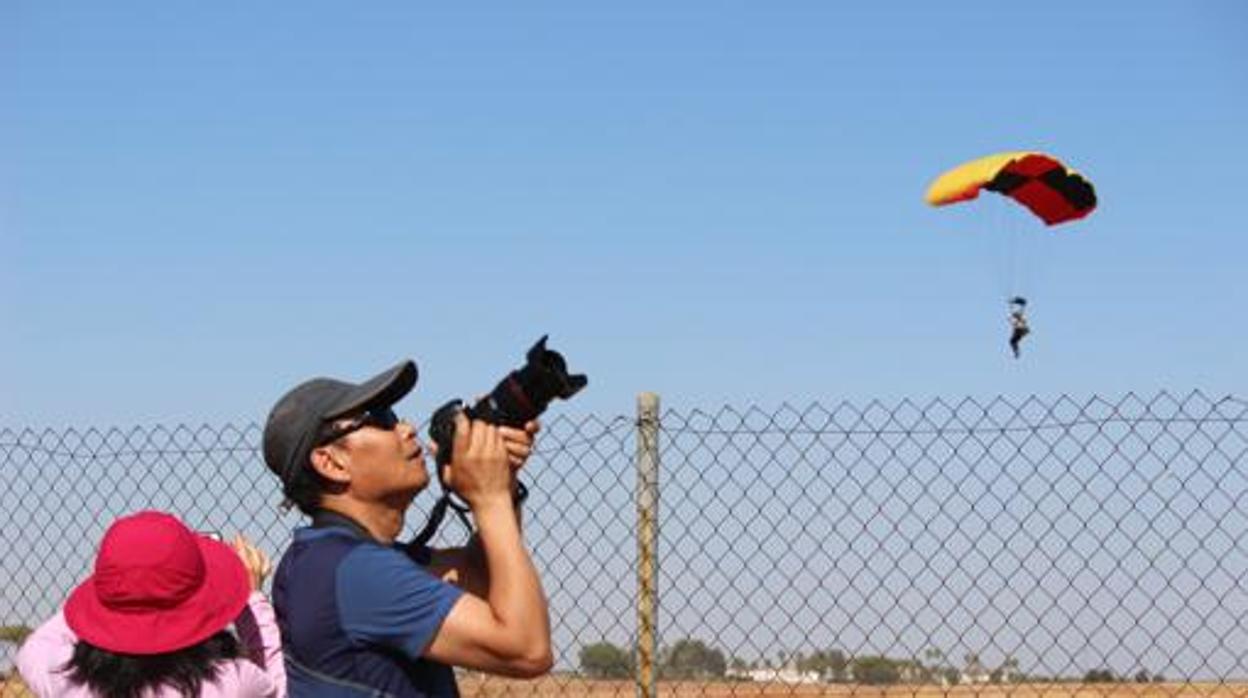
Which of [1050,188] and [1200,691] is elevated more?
[1050,188]

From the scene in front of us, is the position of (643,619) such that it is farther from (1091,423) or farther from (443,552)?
(443,552)

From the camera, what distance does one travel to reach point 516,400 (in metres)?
3.21

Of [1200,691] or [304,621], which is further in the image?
[1200,691]

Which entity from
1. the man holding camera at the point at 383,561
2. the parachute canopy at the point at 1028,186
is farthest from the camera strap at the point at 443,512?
the parachute canopy at the point at 1028,186

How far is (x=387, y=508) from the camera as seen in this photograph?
3.27 m

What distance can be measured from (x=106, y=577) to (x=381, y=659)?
0.52 meters

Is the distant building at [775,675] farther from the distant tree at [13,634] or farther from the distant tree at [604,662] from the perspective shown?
the distant tree at [13,634]

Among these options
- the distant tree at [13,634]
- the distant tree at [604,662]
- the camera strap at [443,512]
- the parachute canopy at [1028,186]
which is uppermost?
the parachute canopy at [1028,186]

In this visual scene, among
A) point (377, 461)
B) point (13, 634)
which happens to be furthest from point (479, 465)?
point (13, 634)

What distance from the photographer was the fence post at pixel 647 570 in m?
5.13

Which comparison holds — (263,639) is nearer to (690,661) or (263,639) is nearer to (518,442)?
(518,442)

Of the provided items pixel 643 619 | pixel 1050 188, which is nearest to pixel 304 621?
pixel 643 619

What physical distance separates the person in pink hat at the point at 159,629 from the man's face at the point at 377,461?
29 cm

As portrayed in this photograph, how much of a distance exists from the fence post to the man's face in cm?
190
